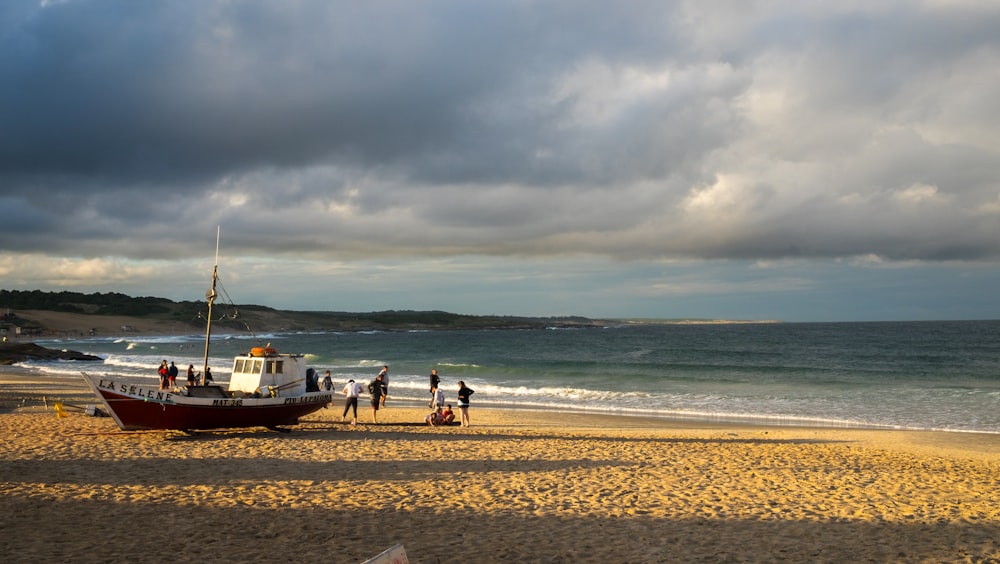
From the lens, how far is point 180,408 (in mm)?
17516

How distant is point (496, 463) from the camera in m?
14.4

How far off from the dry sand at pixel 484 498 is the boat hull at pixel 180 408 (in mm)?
395

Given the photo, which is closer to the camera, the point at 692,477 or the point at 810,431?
the point at 692,477

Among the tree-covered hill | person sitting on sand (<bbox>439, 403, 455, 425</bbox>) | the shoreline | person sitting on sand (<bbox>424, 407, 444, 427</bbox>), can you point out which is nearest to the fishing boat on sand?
person sitting on sand (<bbox>424, 407, 444, 427</bbox>)

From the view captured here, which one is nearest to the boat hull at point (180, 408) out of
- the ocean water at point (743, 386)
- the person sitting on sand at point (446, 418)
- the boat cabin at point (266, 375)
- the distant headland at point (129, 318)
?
the boat cabin at point (266, 375)

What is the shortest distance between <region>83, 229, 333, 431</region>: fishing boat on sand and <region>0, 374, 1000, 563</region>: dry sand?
0.46m

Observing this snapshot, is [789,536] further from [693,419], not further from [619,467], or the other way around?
[693,419]

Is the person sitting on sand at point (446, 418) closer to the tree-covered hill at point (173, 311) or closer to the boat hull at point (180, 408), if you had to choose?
the boat hull at point (180, 408)

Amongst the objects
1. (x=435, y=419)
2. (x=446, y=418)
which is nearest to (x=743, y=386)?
(x=446, y=418)

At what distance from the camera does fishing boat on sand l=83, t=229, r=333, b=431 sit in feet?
56.0

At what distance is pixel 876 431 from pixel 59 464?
21.7 meters

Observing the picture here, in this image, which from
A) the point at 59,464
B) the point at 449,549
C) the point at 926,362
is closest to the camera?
the point at 449,549

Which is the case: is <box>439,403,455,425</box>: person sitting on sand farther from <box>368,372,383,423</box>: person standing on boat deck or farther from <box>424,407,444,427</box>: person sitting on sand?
<box>368,372,383,423</box>: person standing on boat deck

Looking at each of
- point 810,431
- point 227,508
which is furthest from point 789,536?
point 810,431
